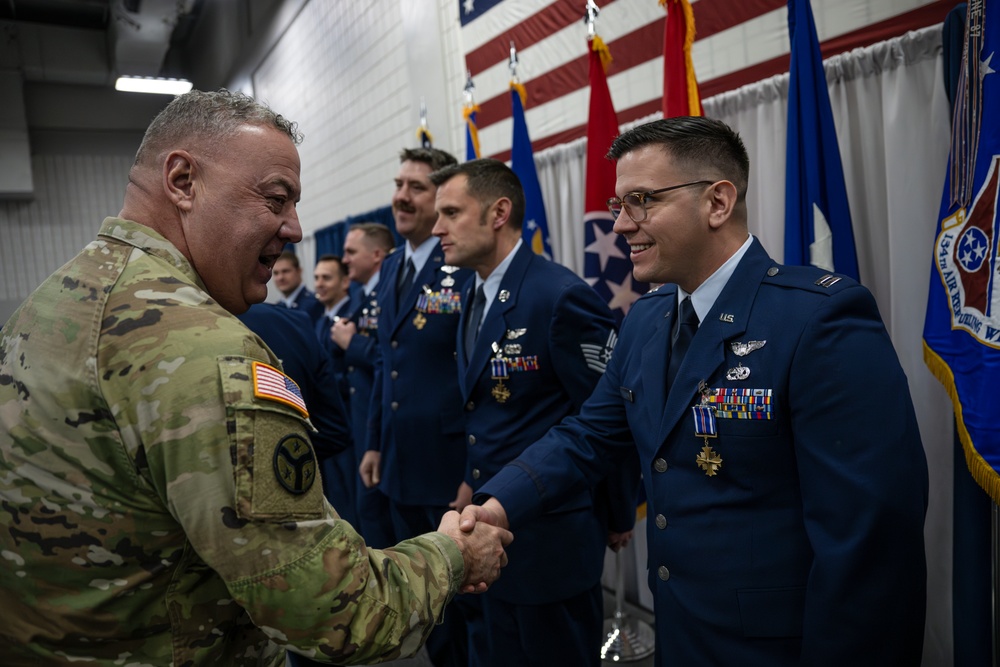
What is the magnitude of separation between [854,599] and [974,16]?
4.49ft

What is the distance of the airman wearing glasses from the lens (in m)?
1.16

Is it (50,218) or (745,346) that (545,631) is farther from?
(50,218)

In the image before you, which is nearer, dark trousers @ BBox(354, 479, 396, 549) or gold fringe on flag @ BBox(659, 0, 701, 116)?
gold fringe on flag @ BBox(659, 0, 701, 116)

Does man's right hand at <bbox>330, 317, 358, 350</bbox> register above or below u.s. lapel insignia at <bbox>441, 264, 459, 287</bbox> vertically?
below

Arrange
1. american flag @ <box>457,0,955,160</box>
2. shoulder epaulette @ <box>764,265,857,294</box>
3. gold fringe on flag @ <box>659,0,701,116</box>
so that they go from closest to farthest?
shoulder epaulette @ <box>764,265,857,294</box>, american flag @ <box>457,0,955,160</box>, gold fringe on flag @ <box>659,0,701,116</box>

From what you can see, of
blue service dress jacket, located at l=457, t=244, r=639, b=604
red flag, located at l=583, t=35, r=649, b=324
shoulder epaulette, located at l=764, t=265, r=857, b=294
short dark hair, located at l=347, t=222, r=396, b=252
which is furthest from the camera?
short dark hair, located at l=347, t=222, r=396, b=252

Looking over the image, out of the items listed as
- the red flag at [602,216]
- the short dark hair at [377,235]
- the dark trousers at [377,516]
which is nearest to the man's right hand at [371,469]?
the dark trousers at [377,516]

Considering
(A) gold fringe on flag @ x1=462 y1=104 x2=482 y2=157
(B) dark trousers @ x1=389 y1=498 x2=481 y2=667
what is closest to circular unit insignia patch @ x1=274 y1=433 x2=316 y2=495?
(B) dark trousers @ x1=389 y1=498 x2=481 y2=667

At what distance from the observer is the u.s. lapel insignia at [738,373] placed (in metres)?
1.30

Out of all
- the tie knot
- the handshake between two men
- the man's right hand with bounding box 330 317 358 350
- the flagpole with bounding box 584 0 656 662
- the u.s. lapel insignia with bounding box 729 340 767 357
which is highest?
the man's right hand with bounding box 330 317 358 350

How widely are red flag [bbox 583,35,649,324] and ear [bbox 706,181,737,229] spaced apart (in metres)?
1.39

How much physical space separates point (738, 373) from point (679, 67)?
1.66 m

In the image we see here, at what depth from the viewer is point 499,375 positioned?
2.22m

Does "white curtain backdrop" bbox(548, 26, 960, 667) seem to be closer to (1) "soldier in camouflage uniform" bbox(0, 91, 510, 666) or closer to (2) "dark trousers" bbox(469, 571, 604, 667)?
(2) "dark trousers" bbox(469, 571, 604, 667)
